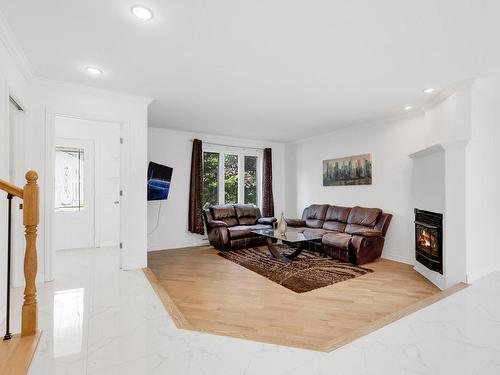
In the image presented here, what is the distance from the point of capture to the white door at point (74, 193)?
5.21 meters

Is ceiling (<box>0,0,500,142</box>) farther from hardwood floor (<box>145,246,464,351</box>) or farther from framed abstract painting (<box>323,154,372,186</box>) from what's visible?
hardwood floor (<box>145,246,464,351</box>)

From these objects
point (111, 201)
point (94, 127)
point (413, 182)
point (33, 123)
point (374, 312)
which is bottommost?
point (374, 312)

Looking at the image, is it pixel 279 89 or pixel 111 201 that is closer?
pixel 279 89

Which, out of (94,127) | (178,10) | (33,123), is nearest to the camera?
(178,10)

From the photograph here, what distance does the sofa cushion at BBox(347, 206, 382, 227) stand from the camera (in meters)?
4.80

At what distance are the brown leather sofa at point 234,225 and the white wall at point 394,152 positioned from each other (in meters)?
1.62

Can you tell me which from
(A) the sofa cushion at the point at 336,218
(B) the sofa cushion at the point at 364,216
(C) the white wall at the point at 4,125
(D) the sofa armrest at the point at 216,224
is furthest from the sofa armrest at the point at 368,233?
(C) the white wall at the point at 4,125

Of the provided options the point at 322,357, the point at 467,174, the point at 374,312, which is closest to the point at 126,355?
the point at 322,357

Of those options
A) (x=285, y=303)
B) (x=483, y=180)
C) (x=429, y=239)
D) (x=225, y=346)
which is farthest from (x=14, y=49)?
(x=483, y=180)

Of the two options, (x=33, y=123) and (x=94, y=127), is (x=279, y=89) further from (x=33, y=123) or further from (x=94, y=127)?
(x=94, y=127)

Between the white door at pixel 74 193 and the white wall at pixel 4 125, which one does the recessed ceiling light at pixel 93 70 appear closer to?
the white wall at pixel 4 125

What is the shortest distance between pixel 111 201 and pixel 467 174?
616 centimetres

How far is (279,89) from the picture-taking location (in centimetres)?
351

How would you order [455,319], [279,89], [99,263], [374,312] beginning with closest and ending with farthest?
[455,319], [374,312], [279,89], [99,263]
